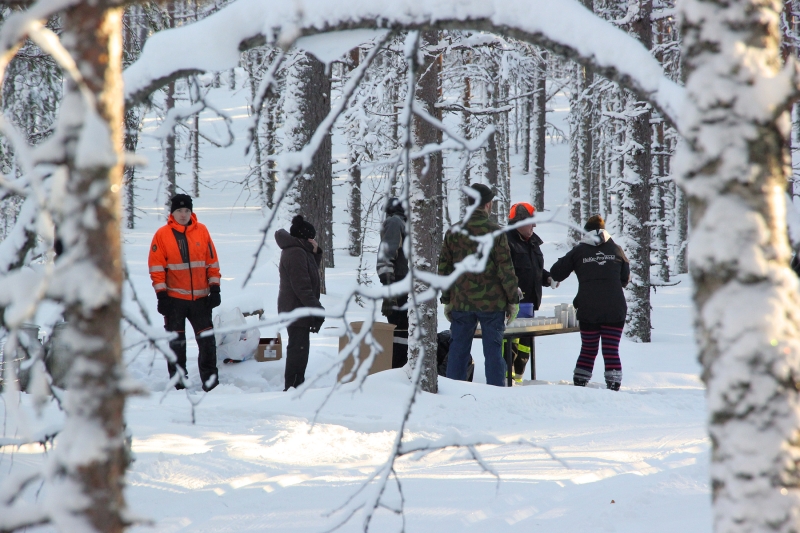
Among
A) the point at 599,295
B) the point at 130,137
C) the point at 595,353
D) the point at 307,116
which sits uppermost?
the point at 307,116

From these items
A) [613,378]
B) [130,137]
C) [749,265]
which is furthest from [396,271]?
[749,265]

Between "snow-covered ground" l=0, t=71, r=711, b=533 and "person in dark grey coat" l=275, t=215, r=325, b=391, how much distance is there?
2.07 feet

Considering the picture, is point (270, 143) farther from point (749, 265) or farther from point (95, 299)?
point (749, 265)

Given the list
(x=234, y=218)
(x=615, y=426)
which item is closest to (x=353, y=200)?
(x=234, y=218)

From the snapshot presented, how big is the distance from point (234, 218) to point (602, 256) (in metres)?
20.7

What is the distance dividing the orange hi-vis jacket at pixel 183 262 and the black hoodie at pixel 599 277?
318 cm

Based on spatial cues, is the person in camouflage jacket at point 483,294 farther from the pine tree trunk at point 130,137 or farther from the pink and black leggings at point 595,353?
the pine tree trunk at point 130,137

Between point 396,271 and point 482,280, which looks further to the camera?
point 396,271

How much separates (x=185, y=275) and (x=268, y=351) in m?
1.52

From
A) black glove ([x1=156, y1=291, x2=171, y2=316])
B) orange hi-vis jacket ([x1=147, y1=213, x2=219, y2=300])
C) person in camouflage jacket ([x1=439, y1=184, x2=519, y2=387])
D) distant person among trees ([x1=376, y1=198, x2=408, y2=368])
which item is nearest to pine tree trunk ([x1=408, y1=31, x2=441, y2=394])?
person in camouflage jacket ([x1=439, y1=184, x2=519, y2=387])

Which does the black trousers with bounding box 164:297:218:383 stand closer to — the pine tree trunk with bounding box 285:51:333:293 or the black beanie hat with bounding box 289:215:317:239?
the black beanie hat with bounding box 289:215:317:239

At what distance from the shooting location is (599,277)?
6.43 meters

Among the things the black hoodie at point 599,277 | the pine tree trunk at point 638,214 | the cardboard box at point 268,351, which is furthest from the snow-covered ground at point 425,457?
the pine tree trunk at point 638,214

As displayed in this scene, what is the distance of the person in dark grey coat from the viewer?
6.10 metres
